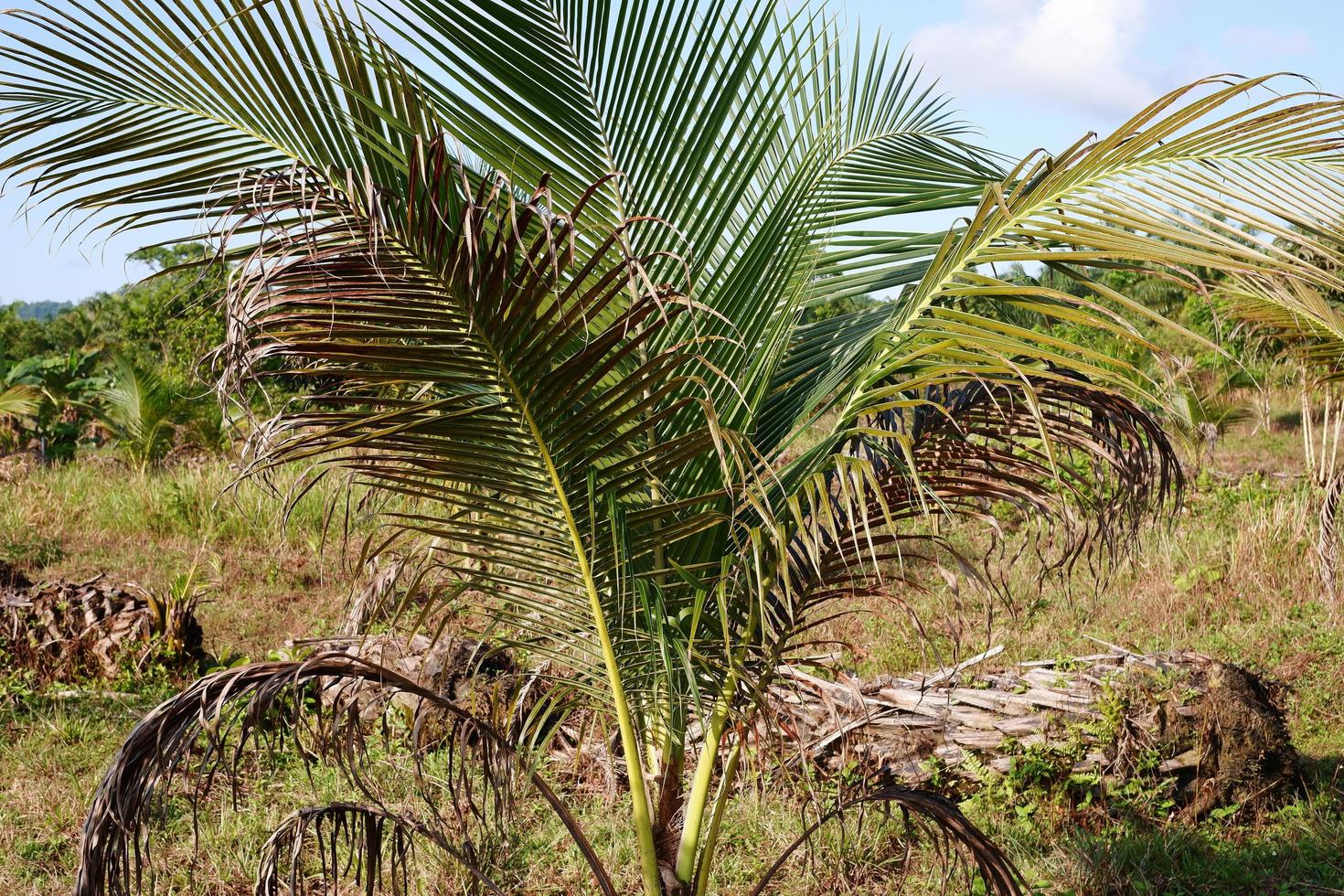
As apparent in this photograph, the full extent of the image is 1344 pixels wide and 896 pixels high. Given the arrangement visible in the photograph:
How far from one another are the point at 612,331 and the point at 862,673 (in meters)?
4.20

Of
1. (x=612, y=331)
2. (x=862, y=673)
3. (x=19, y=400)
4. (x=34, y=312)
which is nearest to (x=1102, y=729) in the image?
(x=862, y=673)

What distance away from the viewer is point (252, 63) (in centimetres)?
215

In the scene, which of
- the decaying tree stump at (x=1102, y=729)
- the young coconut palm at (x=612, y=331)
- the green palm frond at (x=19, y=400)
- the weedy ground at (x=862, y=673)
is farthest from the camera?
the green palm frond at (x=19, y=400)

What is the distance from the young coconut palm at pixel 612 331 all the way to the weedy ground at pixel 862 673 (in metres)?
0.31

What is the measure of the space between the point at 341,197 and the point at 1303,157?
1.89 meters

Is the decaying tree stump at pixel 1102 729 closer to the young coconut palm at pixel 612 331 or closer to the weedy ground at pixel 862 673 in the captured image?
the weedy ground at pixel 862 673

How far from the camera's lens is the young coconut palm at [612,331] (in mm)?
1884

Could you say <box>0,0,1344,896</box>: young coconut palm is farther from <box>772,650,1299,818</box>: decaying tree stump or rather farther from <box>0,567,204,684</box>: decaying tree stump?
<box>0,567,204,684</box>: decaying tree stump

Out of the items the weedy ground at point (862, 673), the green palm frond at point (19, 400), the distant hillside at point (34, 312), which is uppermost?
the distant hillside at point (34, 312)

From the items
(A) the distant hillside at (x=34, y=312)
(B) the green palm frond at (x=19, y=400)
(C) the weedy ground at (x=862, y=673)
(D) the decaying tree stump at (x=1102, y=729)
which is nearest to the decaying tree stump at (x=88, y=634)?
(C) the weedy ground at (x=862, y=673)

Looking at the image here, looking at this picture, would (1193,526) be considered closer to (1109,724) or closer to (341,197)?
(1109,724)

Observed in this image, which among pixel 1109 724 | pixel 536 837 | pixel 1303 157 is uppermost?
pixel 1303 157

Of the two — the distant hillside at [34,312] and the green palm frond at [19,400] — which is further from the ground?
the distant hillside at [34,312]

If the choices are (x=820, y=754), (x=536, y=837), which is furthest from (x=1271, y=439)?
(x=536, y=837)
